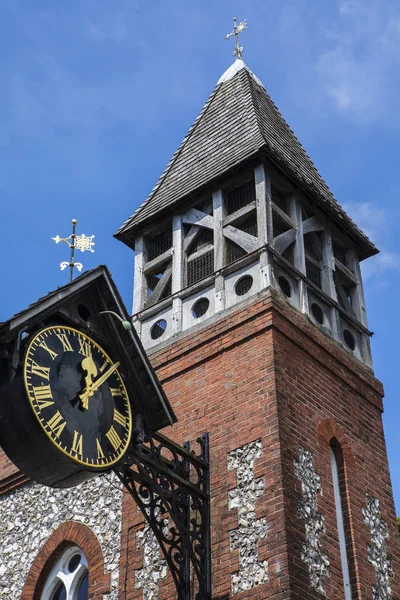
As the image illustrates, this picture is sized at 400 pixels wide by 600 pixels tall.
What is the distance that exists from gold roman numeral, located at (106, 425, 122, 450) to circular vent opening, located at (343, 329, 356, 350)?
5.26 metres

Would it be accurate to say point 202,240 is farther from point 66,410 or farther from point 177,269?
point 66,410

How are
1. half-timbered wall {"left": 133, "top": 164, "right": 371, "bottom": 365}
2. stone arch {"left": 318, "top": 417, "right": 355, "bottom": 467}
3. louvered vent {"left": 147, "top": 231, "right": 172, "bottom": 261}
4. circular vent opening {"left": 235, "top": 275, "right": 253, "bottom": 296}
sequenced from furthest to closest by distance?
louvered vent {"left": 147, "top": 231, "right": 172, "bottom": 261}
half-timbered wall {"left": 133, "top": 164, "right": 371, "bottom": 365}
circular vent opening {"left": 235, "top": 275, "right": 253, "bottom": 296}
stone arch {"left": 318, "top": 417, "right": 355, "bottom": 467}

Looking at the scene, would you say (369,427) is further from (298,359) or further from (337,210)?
Result: (337,210)

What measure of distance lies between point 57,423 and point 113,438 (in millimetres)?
961

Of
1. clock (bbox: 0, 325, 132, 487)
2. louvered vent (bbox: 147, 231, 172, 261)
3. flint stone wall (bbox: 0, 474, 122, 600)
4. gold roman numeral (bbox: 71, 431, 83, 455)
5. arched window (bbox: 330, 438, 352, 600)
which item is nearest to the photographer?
clock (bbox: 0, 325, 132, 487)

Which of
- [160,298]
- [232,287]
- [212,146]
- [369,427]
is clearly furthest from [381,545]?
[212,146]

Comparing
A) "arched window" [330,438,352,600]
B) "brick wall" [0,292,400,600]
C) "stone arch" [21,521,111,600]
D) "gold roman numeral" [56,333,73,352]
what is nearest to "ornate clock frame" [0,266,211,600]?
"gold roman numeral" [56,333,73,352]

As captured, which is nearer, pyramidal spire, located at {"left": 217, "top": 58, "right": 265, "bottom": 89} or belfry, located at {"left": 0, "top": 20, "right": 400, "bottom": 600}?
belfry, located at {"left": 0, "top": 20, "right": 400, "bottom": 600}

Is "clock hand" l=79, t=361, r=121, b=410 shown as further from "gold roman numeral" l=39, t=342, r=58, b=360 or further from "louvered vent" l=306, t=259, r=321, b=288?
"louvered vent" l=306, t=259, r=321, b=288

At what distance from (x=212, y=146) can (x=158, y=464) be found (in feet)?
22.9

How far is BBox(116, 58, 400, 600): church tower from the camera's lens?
1262 centimetres

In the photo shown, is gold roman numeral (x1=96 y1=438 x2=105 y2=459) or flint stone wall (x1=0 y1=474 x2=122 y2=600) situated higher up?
flint stone wall (x1=0 y1=474 x2=122 y2=600)

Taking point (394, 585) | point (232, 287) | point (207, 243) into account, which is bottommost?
point (394, 585)

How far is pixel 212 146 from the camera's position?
1767cm
